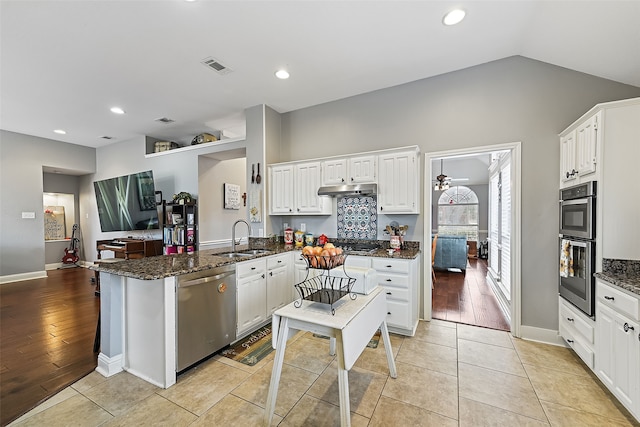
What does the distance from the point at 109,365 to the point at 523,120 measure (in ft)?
15.4

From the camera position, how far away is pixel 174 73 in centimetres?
319

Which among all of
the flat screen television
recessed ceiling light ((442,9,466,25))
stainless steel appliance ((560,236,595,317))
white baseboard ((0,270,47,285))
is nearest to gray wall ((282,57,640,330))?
stainless steel appliance ((560,236,595,317))

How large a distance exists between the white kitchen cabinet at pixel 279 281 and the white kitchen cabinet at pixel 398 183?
4.63 ft

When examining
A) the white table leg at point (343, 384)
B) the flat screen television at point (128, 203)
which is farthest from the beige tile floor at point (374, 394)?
the flat screen television at point (128, 203)

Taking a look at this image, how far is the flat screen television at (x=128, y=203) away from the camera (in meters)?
5.30

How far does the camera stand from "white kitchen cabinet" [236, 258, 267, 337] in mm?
2756

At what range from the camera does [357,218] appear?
384 cm

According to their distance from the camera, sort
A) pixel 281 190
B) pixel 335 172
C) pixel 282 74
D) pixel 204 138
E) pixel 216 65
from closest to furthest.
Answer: pixel 216 65
pixel 282 74
pixel 335 172
pixel 281 190
pixel 204 138

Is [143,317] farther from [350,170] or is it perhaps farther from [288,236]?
[350,170]

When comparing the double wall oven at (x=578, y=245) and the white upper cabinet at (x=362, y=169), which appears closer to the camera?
the double wall oven at (x=578, y=245)

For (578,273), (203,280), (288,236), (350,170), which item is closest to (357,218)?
(350,170)

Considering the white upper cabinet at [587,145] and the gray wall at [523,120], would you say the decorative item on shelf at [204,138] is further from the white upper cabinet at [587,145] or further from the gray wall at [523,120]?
the white upper cabinet at [587,145]

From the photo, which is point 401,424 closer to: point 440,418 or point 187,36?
point 440,418

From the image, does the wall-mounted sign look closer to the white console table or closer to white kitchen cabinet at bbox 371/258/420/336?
white kitchen cabinet at bbox 371/258/420/336
